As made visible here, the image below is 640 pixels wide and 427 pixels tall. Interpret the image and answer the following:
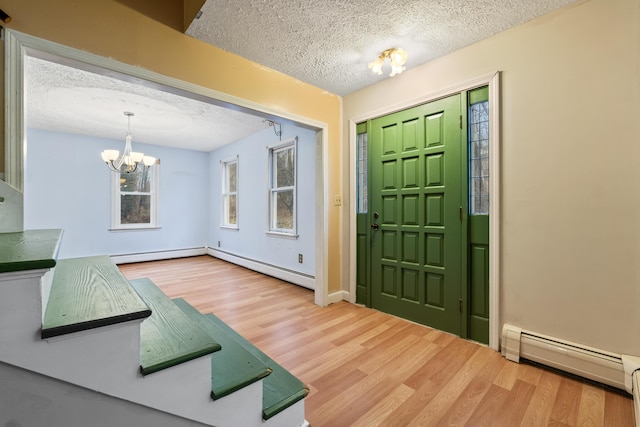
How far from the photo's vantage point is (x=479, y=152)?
7.00ft

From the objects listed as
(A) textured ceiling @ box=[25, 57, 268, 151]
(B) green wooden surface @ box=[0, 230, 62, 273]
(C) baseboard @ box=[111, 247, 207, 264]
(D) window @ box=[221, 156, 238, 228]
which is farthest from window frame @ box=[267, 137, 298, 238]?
(B) green wooden surface @ box=[0, 230, 62, 273]

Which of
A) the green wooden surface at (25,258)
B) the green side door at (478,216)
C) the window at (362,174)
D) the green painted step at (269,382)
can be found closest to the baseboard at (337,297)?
the window at (362,174)

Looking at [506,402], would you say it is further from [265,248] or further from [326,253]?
[265,248]

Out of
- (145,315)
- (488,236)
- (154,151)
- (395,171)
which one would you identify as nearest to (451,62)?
(395,171)

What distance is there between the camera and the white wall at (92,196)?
432cm

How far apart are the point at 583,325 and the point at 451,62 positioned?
2132 millimetres

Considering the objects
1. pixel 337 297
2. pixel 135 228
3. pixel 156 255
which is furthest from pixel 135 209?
pixel 337 297

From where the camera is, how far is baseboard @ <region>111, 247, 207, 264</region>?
4.99 metres

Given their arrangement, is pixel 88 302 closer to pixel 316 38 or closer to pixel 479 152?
pixel 316 38

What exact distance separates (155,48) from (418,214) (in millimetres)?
2432

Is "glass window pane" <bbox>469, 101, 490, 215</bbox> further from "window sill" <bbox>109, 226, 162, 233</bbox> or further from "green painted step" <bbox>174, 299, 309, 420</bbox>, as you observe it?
"window sill" <bbox>109, 226, 162, 233</bbox>

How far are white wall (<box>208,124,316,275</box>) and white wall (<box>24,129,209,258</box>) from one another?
1.68 feet

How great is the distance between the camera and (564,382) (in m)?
1.65

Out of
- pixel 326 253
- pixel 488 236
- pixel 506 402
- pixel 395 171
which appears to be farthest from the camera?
pixel 326 253
